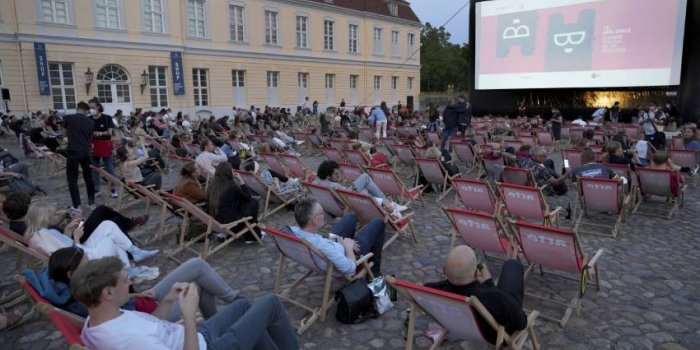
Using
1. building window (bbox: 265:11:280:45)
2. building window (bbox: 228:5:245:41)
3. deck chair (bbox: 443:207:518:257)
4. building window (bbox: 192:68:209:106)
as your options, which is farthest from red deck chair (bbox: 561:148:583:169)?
building window (bbox: 265:11:280:45)

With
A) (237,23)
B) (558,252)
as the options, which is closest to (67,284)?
(558,252)

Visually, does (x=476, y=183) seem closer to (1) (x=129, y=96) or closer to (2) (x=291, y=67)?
(1) (x=129, y=96)

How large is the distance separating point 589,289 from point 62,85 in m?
23.0

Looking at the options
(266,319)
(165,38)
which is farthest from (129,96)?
(266,319)

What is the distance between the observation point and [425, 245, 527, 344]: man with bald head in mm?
2490

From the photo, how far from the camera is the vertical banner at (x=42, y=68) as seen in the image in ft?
63.2

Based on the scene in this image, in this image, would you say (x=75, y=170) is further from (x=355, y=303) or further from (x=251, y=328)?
(x=251, y=328)

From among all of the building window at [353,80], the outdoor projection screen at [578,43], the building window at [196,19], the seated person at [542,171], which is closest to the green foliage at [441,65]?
the building window at [353,80]

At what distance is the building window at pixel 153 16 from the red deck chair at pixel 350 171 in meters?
19.9

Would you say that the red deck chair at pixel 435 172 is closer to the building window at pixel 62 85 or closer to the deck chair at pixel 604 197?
the deck chair at pixel 604 197

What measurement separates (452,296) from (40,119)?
18356 millimetres

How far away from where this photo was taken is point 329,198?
5.37 m

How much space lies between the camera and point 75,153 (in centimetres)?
645

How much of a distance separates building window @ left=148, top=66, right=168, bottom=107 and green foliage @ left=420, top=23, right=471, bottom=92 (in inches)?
1706
